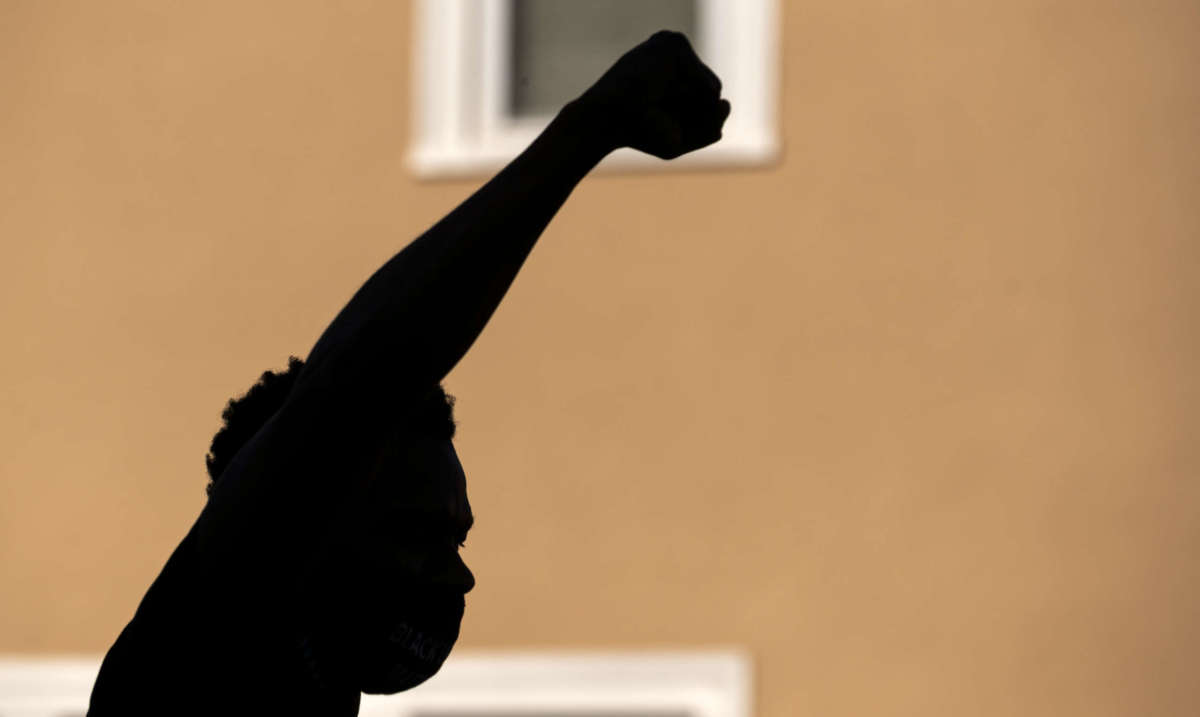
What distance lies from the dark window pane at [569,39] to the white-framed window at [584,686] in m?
1.83

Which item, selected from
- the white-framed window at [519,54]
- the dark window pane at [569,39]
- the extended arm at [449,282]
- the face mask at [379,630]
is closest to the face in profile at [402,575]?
the face mask at [379,630]

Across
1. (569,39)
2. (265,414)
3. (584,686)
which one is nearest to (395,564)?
(265,414)

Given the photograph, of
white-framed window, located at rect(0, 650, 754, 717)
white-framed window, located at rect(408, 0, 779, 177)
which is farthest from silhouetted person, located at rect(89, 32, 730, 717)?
white-framed window, located at rect(408, 0, 779, 177)

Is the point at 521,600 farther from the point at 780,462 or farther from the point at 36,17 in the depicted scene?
the point at 36,17

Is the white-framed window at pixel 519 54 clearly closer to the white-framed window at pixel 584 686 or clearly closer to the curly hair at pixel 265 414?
the white-framed window at pixel 584 686

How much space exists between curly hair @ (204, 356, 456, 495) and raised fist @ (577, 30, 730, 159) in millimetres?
417

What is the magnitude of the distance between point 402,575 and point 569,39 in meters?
5.39

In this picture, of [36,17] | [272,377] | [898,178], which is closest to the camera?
[272,377]

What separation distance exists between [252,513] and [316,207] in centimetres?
553

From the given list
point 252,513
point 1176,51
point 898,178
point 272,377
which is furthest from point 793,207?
point 252,513

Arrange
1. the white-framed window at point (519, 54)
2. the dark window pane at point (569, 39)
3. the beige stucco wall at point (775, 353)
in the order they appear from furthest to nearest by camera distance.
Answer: the dark window pane at point (569, 39) < the white-framed window at point (519, 54) < the beige stucco wall at point (775, 353)

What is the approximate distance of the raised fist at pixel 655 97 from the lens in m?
1.24

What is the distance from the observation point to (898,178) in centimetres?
629

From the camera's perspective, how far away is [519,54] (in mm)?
6828
